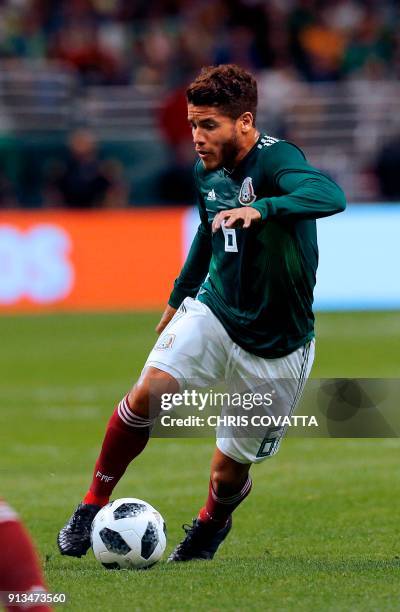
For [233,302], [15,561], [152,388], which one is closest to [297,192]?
[233,302]

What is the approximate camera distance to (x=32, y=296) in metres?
17.2

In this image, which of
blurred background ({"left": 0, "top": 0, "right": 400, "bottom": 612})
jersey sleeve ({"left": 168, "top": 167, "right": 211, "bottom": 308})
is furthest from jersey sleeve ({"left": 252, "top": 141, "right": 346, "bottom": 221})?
blurred background ({"left": 0, "top": 0, "right": 400, "bottom": 612})

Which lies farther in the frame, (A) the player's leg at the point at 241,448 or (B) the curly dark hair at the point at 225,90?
(A) the player's leg at the point at 241,448

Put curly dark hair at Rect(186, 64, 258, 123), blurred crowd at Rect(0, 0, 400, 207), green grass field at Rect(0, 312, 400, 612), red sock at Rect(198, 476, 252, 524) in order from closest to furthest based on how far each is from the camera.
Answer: green grass field at Rect(0, 312, 400, 612)
curly dark hair at Rect(186, 64, 258, 123)
red sock at Rect(198, 476, 252, 524)
blurred crowd at Rect(0, 0, 400, 207)

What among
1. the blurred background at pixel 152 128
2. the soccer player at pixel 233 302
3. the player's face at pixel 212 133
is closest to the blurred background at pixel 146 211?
the blurred background at pixel 152 128

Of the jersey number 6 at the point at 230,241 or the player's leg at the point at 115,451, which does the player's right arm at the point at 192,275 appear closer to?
the jersey number 6 at the point at 230,241

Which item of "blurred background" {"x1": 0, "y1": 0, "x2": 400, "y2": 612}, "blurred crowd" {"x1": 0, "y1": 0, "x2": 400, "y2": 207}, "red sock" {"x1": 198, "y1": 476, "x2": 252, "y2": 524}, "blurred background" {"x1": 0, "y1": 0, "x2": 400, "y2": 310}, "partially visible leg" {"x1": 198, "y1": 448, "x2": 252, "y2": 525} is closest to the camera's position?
"partially visible leg" {"x1": 198, "y1": 448, "x2": 252, "y2": 525}

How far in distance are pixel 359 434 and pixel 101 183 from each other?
11.8 metres

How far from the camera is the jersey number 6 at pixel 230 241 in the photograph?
5695mm

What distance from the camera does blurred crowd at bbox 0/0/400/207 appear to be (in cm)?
1953

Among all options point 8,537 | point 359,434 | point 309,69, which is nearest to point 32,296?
point 309,69

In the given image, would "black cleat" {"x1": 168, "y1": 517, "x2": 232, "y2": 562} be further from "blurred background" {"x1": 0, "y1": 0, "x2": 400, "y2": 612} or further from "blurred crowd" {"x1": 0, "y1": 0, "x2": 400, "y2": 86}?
"blurred crowd" {"x1": 0, "y1": 0, "x2": 400, "y2": 86}

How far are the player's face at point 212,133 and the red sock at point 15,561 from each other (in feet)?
7.48

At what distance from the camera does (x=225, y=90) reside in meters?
5.57
